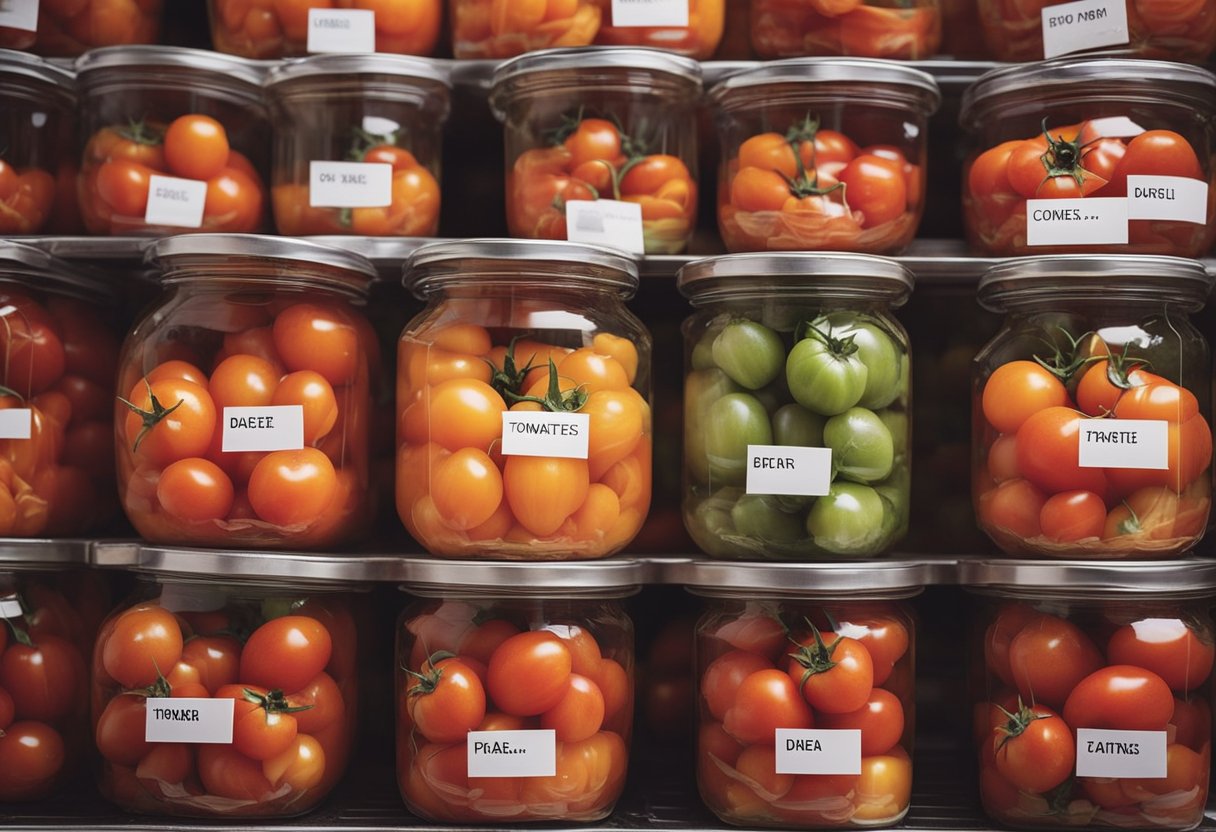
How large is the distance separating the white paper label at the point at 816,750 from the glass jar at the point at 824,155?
63 centimetres

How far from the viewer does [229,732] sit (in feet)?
4.06

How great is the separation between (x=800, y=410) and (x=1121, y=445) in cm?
38

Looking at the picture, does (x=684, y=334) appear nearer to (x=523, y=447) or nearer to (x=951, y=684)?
(x=523, y=447)

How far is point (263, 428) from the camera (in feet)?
4.20

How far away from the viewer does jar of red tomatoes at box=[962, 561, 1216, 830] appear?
1235mm

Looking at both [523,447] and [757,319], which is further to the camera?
[757,319]

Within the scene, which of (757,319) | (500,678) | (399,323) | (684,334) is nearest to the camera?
(500,678)

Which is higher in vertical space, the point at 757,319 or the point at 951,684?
the point at 757,319

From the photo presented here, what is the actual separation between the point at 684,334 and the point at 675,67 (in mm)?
372

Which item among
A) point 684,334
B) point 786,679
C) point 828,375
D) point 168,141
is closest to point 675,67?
point 684,334

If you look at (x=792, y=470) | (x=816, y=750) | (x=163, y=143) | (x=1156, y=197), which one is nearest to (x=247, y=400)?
(x=163, y=143)

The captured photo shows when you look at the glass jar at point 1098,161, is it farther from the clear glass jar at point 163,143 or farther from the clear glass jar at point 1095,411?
the clear glass jar at point 163,143

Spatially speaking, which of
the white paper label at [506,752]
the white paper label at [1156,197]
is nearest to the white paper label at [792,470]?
the white paper label at [506,752]

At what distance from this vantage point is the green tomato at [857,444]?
1.28 m
